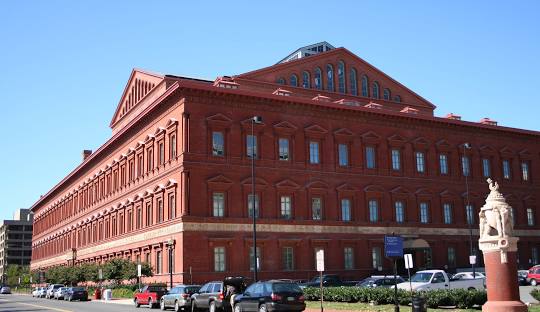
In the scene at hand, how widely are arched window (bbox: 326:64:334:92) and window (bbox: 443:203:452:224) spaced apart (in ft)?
54.4

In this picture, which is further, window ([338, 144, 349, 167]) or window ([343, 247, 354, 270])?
window ([338, 144, 349, 167])

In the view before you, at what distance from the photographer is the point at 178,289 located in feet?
119

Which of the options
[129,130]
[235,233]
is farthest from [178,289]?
[129,130]

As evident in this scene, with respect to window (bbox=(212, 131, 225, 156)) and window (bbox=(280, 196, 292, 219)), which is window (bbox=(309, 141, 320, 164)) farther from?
window (bbox=(212, 131, 225, 156))

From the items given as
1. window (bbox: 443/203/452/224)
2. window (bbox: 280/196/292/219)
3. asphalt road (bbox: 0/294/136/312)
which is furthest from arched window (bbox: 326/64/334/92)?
asphalt road (bbox: 0/294/136/312)

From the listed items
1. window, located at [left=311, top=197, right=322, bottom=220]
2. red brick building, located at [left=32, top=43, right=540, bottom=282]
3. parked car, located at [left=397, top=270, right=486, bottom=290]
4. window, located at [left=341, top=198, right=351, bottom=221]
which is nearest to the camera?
parked car, located at [left=397, top=270, right=486, bottom=290]

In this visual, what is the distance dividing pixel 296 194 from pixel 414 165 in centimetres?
1449

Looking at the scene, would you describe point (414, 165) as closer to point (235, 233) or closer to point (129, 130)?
point (235, 233)

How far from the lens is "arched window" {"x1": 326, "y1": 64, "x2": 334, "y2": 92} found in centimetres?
6475

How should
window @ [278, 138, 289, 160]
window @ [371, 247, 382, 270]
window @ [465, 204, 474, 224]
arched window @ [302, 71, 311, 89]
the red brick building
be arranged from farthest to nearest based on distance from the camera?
window @ [465, 204, 474, 224] → arched window @ [302, 71, 311, 89] → window @ [371, 247, 382, 270] → window @ [278, 138, 289, 160] → the red brick building

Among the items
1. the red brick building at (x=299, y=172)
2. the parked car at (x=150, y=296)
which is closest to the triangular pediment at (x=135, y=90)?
the red brick building at (x=299, y=172)

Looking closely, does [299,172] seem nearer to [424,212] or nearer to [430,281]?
[424,212]

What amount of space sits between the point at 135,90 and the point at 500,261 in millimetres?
53939

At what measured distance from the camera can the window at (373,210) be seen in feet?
191
